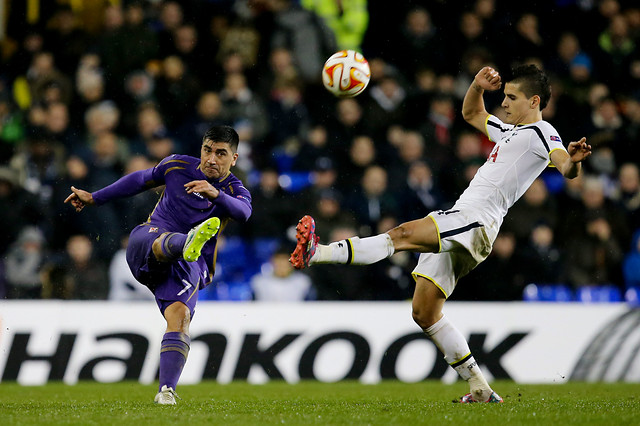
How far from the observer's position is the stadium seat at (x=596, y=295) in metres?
11.0

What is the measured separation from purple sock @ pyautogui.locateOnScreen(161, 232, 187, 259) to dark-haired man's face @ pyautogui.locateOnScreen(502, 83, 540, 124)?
2.60 metres

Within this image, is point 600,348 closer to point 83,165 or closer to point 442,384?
point 442,384

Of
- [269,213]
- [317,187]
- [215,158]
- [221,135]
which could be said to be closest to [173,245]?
[215,158]

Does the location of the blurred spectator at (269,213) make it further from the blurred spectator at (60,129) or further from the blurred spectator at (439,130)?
the blurred spectator at (60,129)

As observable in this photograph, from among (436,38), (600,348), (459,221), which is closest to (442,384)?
(600,348)

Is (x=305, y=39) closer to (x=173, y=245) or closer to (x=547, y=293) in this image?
(x=547, y=293)

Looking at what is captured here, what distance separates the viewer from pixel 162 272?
21.1 feet

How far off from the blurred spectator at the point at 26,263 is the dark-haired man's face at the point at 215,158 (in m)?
4.54

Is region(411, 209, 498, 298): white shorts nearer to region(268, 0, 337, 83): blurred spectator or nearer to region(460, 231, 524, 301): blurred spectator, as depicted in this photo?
region(460, 231, 524, 301): blurred spectator

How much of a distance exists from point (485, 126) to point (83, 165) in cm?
519

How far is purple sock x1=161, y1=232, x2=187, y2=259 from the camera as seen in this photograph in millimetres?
6076

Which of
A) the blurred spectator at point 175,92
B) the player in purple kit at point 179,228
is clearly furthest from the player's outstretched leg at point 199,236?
the blurred spectator at point 175,92

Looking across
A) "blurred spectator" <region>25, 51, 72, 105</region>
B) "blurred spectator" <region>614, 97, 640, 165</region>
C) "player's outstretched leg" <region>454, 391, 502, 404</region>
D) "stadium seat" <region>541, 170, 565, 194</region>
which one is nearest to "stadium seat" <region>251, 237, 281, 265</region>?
"blurred spectator" <region>25, 51, 72, 105</region>

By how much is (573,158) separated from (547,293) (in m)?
5.34
